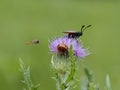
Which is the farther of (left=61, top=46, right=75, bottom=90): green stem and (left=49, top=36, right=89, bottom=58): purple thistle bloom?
(left=49, top=36, right=89, bottom=58): purple thistle bloom

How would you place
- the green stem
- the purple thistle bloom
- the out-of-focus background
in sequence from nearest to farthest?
the green stem → the purple thistle bloom → the out-of-focus background

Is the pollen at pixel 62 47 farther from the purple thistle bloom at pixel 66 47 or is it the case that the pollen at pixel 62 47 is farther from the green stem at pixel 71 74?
the green stem at pixel 71 74

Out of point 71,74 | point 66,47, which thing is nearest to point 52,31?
point 66,47

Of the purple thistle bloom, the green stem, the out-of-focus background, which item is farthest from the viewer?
the out-of-focus background

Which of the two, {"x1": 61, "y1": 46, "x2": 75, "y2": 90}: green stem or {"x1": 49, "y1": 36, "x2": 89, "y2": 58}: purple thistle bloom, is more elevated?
{"x1": 49, "y1": 36, "x2": 89, "y2": 58}: purple thistle bloom

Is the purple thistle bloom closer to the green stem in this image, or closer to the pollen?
the pollen

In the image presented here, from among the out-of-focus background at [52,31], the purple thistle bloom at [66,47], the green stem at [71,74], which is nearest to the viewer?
the green stem at [71,74]

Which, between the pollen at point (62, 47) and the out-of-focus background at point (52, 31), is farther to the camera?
the out-of-focus background at point (52, 31)

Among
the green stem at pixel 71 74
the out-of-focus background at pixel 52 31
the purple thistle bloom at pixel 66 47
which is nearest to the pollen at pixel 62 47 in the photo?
the purple thistle bloom at pixel 66 47

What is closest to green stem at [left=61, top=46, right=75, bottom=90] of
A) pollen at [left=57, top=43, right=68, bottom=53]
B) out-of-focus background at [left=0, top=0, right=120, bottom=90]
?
pollen at [left=57, top=43, right=68, bottom=53]
